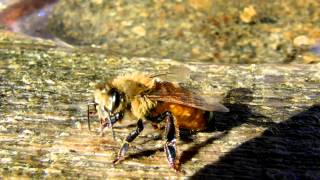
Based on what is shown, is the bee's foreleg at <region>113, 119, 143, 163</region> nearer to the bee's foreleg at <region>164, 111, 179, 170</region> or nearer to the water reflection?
the bee's foreleg at <region>164, 111, 179, 170</region>

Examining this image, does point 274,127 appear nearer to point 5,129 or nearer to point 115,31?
point 5,129

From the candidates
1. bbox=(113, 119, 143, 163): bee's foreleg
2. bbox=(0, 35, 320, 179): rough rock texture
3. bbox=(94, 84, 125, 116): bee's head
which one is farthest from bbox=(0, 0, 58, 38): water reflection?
bbox=(113, 119, 143, 163): bee's foreleg

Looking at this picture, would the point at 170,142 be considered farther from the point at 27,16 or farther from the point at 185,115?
the point at 27,16

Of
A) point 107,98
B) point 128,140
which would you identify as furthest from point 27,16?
point 128,140

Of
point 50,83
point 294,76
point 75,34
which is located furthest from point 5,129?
point 75,34

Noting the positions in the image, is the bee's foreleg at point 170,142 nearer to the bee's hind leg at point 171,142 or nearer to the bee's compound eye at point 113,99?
the bee's hind leg at point 171,142

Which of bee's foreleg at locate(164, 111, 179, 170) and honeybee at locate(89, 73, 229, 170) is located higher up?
honeybee at locate(89, 73, 229, 170)

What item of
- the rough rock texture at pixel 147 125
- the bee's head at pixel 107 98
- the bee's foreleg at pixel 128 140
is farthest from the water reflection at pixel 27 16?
the bee's foreleg at pixel 128 140

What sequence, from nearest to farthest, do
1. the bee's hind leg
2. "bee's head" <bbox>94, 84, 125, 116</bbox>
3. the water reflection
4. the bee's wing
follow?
1. the bee's hind leg
2. the bee's wing
3. "bee's head" <bbox>94, 84, 125, 116</bbox>
4. the water reflection

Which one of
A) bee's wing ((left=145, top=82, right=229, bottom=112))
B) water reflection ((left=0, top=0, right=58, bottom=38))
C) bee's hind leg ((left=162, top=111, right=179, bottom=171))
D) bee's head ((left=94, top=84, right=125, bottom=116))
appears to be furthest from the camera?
water reflection ((left=0, top=0, right=58, bottom=38))
